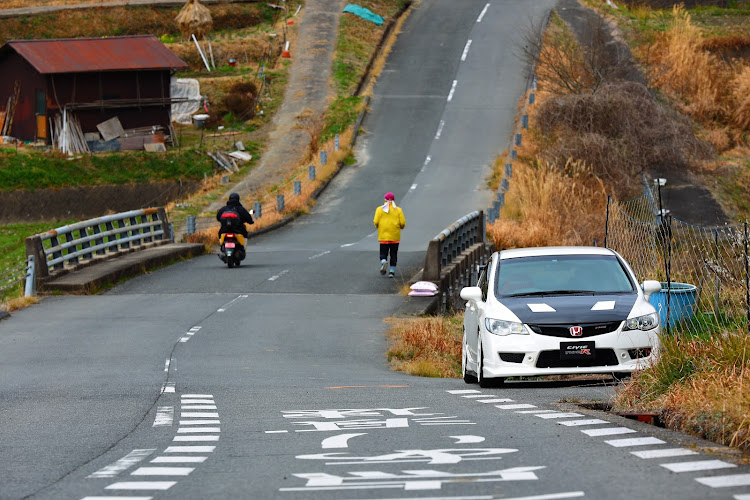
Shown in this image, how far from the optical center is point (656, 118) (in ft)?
149

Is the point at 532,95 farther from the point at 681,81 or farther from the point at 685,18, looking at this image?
the point at 685,18

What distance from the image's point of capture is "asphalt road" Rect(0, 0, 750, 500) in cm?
796

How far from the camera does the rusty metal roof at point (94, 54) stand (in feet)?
204

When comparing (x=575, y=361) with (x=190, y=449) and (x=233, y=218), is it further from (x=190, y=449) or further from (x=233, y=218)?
(x=233, y=218)

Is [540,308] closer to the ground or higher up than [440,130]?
closer to the ground

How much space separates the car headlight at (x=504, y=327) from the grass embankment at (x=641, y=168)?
1819mm

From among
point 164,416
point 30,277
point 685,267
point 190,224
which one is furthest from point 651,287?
point 190,224

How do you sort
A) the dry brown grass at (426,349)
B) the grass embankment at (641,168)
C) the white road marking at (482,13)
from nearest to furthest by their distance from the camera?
the grass embankment at (641,168), the dry brown grass at (426,349), the white road marking at (482,13)

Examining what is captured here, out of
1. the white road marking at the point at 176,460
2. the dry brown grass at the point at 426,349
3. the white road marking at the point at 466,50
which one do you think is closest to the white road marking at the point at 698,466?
the white road marking at the point at 176,460

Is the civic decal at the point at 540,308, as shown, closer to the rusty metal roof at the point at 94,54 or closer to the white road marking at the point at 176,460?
the white road marking at the point at 176,460

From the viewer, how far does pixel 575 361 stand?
1357 centimetres

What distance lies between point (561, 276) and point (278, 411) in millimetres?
4453

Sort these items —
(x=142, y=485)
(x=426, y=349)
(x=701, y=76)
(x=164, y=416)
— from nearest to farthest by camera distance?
(x=142, y=485) → (x=164, y=416) → (x=426, y=349) → (x=701, y=76)

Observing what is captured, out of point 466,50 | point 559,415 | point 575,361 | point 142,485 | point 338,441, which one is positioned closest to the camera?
point 142,485
